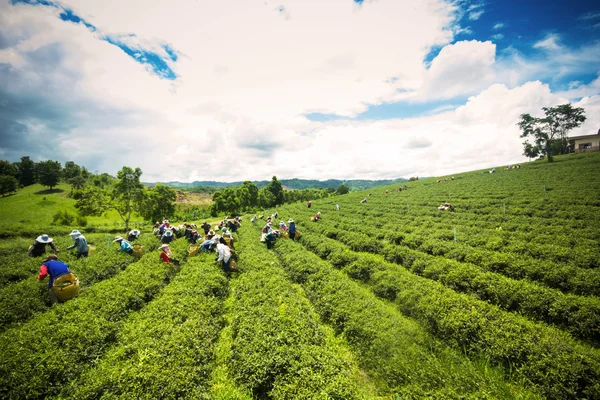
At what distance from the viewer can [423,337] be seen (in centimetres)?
659

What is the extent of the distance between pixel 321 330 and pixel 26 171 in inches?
4607

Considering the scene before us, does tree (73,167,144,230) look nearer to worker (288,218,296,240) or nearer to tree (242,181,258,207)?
worker (288,218,296,240)

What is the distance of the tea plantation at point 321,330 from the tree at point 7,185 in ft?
239

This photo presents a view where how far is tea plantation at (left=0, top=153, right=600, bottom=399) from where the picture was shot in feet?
15.8

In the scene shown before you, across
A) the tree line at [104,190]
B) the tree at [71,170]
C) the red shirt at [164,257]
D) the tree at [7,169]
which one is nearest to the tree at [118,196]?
the tree line at [104,190]

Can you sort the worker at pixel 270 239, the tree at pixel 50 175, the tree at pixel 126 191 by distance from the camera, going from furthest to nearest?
the tree at pixel 50 175, the tree at pixel 126 191, the worker at pixel 270 239

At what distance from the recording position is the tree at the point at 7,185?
5466 centimetres

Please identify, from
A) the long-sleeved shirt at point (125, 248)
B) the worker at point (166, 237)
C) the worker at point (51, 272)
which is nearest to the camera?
the worker at point (51, 272)

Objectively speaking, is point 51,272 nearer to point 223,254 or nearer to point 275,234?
point 223,254

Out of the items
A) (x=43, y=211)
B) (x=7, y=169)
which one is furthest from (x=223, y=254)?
(x=7, y=169)

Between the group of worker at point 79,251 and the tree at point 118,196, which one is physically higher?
the tree at point 118,196

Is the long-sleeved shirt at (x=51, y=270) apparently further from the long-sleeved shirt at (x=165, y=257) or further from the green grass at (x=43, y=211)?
the green grass at (x=43, y=211)

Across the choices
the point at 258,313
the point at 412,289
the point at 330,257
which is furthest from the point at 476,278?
the point at 258,313

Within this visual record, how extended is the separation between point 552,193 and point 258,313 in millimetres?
30013
